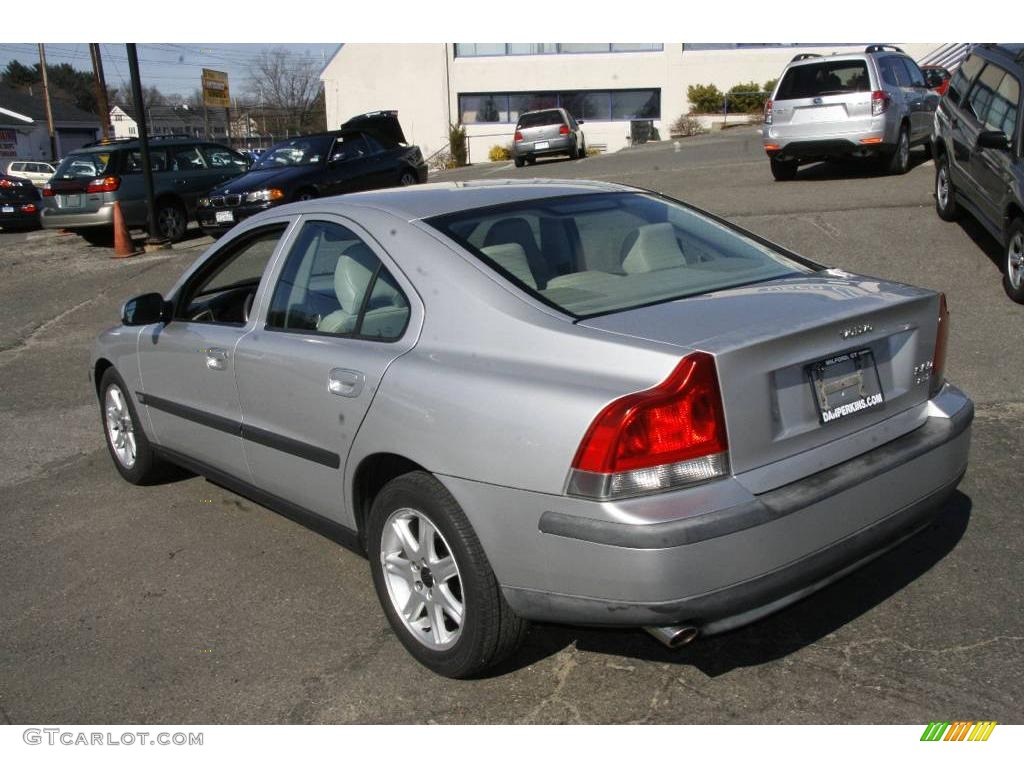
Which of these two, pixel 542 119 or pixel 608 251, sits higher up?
pixel 542 119

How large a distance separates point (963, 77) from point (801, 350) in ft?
28.4

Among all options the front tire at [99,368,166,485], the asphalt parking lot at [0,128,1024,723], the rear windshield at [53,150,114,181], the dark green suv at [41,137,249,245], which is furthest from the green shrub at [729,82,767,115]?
the front tire at [99,368,166,485]

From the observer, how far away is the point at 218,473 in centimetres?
473

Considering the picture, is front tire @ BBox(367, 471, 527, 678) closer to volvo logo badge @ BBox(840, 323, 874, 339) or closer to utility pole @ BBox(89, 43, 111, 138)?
volvo logo badge @ BBox(840, 323, 874, 339)

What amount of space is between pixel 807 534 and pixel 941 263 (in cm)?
721

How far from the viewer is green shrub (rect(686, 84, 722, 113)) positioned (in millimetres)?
41250

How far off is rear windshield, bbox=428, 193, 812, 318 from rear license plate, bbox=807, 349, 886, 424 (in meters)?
0.55

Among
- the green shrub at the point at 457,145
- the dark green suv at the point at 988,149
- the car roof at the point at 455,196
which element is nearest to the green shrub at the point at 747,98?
the green shrub at the point at 457,145

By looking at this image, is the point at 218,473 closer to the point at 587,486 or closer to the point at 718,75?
the point at 587,486

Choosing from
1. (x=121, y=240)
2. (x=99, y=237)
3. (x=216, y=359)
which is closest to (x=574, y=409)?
(x=216, y=359)

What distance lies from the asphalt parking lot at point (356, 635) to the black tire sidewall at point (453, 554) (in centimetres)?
10

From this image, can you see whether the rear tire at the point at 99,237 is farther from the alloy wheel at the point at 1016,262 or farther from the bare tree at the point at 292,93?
the bare tree at the point at 292,93

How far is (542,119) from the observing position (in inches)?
1155

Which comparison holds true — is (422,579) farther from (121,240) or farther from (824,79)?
(121,240)
